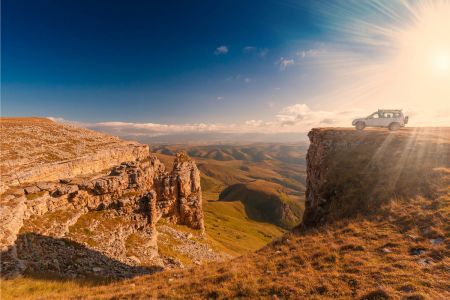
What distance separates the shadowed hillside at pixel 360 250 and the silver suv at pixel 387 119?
28.1ft

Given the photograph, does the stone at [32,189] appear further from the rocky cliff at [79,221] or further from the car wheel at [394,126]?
the car wheel at [394,126]

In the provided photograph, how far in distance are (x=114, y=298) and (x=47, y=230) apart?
1991cm

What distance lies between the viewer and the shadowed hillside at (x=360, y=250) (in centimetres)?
1451

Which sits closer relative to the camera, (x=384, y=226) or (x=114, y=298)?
(x=114, y=298)

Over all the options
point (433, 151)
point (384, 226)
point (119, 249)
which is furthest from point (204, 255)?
point (433, 151)

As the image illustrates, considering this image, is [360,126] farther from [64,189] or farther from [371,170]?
[64,189]

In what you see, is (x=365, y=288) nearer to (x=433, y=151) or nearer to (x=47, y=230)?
(x=433, y=151)

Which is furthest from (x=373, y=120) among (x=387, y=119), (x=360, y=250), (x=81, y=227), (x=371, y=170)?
(x=81, y=227)

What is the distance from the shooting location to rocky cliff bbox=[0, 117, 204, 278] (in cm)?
2598

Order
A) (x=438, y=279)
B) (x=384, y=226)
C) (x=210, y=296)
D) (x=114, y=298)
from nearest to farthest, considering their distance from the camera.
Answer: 1. (x=438, y=279)
2. (x=210, y=296)
3. (x=114, y=298)
4. (x=384, y=226)

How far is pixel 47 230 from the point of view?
30.2m

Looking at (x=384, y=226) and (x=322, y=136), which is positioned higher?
(x=322, y=136)

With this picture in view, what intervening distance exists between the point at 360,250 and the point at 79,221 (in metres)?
38.2

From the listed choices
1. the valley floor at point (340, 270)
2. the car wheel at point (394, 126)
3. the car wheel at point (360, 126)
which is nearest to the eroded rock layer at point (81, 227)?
the valley floor at point (340, 270)
